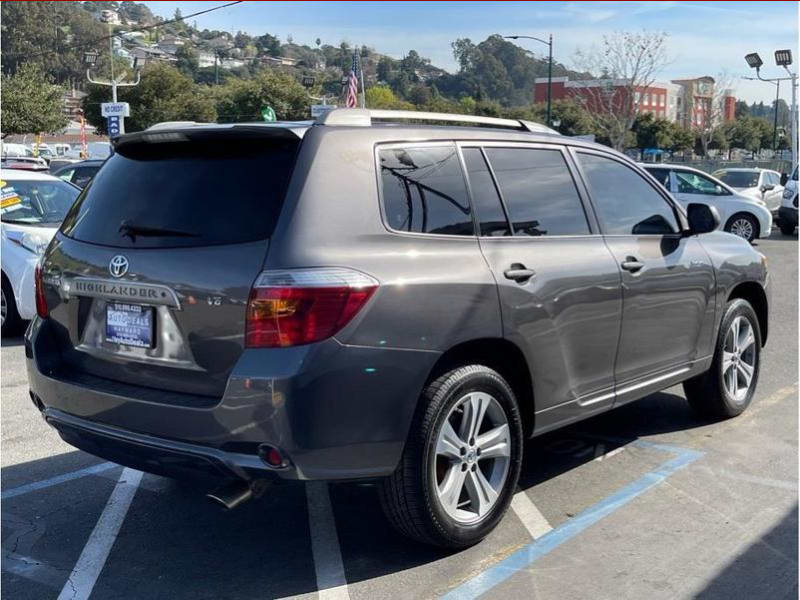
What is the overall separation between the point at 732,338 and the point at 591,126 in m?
47.8

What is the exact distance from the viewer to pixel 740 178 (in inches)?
870

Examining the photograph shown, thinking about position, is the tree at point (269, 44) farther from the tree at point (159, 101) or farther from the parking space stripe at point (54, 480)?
the parking space stripe at point (54, 480)

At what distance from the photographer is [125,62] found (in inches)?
2302

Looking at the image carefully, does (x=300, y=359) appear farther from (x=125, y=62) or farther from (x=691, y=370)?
(x=125, y=62)

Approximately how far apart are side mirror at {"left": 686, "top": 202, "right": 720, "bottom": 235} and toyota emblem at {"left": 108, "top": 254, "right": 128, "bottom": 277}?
3413 millimetres

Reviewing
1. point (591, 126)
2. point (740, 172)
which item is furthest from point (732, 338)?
point (591, 126)

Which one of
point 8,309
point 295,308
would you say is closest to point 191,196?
point 295,308

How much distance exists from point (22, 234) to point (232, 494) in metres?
6.05

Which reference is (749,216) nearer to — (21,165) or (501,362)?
(501,362)

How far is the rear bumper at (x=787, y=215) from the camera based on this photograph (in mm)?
21141

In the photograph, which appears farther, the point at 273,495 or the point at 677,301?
the point at 677,301

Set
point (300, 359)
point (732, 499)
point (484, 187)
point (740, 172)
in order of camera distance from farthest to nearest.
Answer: point (740, 172) → point (732, 499) → point (484, 187) → point (300, 359)

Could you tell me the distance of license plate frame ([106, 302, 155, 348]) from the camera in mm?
3574

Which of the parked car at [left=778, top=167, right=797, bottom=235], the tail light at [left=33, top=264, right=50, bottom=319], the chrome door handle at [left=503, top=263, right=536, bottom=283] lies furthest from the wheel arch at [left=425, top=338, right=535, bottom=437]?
the parked car at [left=778, top=167, right=797, bottom=235]
